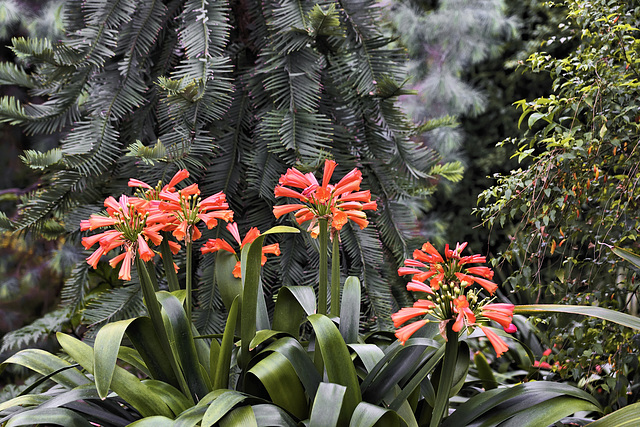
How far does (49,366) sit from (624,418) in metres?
0.88

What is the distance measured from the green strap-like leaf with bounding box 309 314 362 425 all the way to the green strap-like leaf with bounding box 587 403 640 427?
1.13 feet

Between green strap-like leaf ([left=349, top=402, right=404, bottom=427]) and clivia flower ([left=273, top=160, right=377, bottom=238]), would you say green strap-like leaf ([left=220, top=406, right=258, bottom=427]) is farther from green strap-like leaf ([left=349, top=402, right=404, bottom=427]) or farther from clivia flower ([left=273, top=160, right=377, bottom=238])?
clivia flower ([left=273, top=160, right=377, bottom=238])

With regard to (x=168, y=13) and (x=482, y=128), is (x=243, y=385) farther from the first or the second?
(x=482, y=128)

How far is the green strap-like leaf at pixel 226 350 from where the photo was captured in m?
0.79

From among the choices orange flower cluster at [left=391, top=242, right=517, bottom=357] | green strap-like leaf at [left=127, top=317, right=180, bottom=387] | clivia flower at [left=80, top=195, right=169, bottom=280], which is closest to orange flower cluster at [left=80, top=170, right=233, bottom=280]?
clivia flower at [left=80, top=195, right=169, bottom=280]

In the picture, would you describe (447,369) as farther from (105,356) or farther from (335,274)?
(105,356)

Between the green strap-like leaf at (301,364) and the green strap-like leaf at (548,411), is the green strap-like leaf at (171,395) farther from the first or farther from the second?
the green strap-like leaf at (548,411)

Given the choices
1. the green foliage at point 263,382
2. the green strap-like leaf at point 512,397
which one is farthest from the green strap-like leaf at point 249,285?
the green strap-like leaf at point 512,397

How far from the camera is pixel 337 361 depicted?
0.73 m

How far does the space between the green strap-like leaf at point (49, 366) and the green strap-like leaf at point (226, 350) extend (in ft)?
0.83

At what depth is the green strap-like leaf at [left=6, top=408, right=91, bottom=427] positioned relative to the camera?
708 millimetres

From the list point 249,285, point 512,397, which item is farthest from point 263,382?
point 512,397

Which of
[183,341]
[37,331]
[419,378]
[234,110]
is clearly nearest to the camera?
[419,378]

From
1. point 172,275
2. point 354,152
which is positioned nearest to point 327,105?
point 354,152
